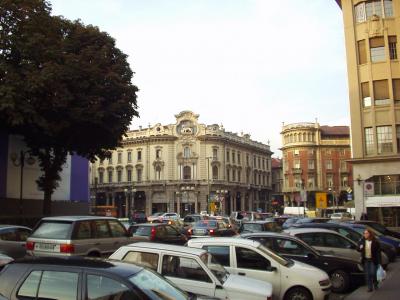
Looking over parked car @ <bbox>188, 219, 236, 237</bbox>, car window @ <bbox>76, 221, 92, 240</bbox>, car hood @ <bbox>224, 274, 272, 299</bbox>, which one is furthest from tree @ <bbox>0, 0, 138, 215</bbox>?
car hood @ <bbox>224, 274, 272, 299</bbox>

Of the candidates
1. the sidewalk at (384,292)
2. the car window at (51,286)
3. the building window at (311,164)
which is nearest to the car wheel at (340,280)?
the sidewalk at (384,292)

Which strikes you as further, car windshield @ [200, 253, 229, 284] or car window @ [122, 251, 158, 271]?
car window @ [122, 251, 158, 271]

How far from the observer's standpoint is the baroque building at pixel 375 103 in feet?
126

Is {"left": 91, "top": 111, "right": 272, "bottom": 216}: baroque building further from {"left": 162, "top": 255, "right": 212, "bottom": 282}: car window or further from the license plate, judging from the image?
{"left": 162, "top": 255, "right": 212, "bottom": 282}: car window

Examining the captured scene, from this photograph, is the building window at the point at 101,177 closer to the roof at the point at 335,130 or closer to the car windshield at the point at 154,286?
the roof at the point at 335,130

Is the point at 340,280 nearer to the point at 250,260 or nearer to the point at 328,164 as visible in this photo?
the point at 250,260

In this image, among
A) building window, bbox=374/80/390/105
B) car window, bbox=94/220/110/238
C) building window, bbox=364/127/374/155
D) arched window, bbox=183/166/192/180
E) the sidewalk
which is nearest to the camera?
the sidewalk

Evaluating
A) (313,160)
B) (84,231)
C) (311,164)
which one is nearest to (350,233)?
(84,231)

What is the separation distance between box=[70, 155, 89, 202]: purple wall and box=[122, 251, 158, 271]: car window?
3594 cm

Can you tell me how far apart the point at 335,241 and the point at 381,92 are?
26.9m

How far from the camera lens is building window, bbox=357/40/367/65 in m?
40.6

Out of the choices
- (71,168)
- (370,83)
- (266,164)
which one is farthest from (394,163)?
(266,164)

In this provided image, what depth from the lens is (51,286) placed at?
5.70m

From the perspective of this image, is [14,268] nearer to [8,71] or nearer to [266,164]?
[8,71]
